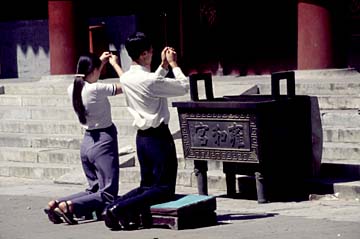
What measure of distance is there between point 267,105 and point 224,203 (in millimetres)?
1206

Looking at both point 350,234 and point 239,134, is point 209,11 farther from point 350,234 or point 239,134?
point 350,234

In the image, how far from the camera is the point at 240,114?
37.3 feet

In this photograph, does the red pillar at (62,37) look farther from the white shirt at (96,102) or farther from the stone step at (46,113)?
the white shirt at (96,102)

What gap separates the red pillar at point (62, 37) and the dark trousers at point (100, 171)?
9466 millimetres

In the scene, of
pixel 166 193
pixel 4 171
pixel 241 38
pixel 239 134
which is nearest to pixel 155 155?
pixel 166 193

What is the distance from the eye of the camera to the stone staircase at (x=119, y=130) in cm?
1298

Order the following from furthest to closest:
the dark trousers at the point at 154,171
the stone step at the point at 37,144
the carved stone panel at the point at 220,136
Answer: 1. the stone step at the point at 37,144
2. the carved stone panel at the point at 220,136
3. the dark trousers at the point at 154,171

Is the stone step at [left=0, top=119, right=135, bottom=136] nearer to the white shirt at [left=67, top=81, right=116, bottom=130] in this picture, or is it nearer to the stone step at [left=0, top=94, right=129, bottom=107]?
the stone step at [left=0, top=94, right=129, bottom=107]

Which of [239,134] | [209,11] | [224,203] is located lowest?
[224,203]

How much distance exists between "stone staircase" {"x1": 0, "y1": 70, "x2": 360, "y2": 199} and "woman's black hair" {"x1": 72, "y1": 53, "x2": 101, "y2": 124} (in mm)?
2339

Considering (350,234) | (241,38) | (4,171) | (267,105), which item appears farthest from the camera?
(241,38)

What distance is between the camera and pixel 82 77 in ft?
35.5

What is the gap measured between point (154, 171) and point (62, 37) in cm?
1034

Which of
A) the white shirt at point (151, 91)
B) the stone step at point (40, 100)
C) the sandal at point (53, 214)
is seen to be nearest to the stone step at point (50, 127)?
the stone step at point (40, 100)
